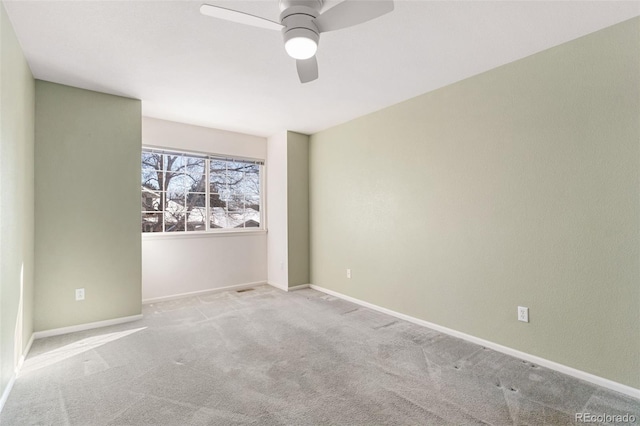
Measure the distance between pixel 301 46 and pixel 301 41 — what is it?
0.03m

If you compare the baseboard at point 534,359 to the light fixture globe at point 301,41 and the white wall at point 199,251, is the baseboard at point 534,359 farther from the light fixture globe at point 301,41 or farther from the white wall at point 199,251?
the light fixture globe at point 301,41

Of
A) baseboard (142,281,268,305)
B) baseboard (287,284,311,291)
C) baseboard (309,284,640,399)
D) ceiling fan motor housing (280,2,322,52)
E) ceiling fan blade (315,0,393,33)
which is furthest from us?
baseboard (287,284,311,291)

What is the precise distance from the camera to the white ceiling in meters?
1.89

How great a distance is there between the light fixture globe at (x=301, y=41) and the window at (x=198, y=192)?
3097 mm

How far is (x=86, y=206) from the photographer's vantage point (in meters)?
3.08

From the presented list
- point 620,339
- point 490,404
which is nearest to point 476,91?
point 620,339

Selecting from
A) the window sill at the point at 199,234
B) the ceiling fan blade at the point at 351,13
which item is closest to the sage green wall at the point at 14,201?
the window sill at the point at 199,234

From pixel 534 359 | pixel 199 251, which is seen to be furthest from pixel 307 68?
pixel 199 251

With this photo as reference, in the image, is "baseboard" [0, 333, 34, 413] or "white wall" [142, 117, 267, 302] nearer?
"baseboard" [0, 333, 34, 413]

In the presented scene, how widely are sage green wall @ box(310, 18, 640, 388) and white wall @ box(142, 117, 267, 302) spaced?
208 centimetres

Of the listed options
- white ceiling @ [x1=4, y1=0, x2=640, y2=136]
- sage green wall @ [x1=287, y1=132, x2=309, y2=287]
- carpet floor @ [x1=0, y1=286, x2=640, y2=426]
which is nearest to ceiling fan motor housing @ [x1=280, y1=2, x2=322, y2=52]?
white ceiling @ [x1=4, y1=0, x2=640, y2=136]

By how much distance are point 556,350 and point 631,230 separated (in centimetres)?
100

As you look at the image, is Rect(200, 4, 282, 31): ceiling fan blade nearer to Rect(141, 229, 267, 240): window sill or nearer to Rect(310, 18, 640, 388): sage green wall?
Rect(310, 18, 640, 388): sage green wall

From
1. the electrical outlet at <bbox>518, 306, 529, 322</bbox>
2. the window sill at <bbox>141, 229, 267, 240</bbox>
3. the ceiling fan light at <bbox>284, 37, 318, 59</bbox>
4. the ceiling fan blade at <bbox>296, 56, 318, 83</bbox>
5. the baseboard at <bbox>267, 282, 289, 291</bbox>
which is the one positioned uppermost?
the ceiling fan blade at <bbox>296, 56, 318, 83</bbox>
